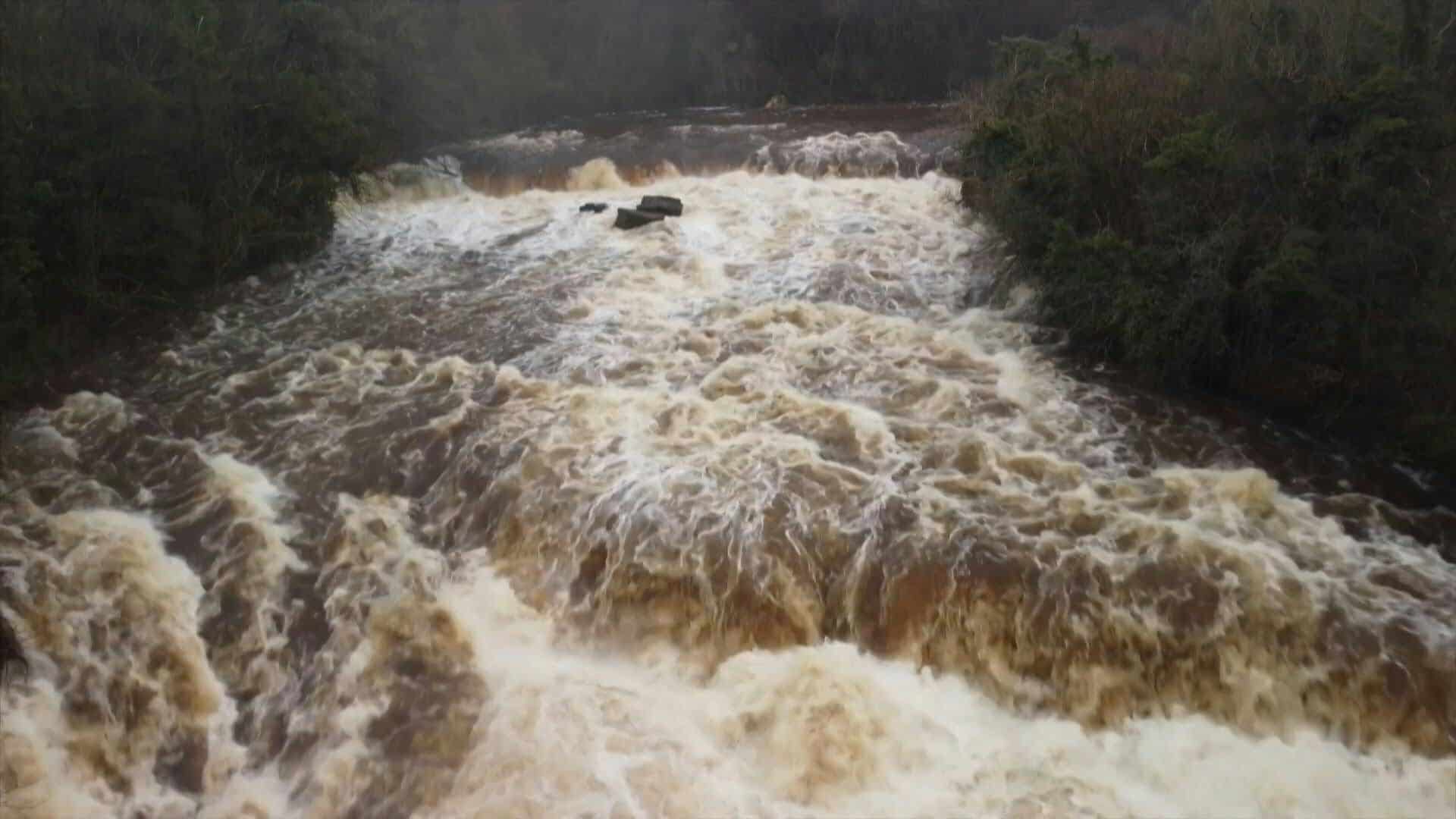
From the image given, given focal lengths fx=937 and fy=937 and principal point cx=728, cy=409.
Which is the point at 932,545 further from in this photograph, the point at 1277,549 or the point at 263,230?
the point at 263,230

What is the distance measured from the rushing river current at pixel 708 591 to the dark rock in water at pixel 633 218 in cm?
419

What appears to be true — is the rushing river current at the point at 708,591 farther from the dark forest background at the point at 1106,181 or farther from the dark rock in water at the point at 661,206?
the dark rock in water at the point at 661,206

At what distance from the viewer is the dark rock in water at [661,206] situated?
1586 cm

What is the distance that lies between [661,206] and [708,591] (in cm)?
959

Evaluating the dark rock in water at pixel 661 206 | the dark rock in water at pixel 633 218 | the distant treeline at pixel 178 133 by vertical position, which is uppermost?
the distant treeline at pixel 178 133

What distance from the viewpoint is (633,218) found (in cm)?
1559

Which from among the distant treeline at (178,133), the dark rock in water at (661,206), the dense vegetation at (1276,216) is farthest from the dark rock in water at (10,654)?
the dark rock in water at (661,206)

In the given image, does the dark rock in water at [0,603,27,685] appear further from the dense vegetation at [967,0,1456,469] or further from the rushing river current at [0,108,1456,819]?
the dense vegetation at [967,0,1456,469]

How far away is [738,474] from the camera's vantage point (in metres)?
8.80

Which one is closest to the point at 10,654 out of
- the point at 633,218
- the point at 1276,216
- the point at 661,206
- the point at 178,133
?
the point at 178,133

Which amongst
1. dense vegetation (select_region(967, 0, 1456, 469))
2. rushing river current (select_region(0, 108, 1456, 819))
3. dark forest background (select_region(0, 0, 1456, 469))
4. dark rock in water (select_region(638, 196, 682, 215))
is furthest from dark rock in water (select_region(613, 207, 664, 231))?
dense vegetation (select_region(967, 0, 1456, 469))

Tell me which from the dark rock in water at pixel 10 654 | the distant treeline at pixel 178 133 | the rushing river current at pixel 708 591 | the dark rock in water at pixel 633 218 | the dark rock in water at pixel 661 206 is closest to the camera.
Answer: the rushing river current at pixel 708 591

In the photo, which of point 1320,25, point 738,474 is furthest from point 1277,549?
point 1320,25

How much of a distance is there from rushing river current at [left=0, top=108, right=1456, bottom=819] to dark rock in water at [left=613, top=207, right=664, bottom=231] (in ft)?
13.7
